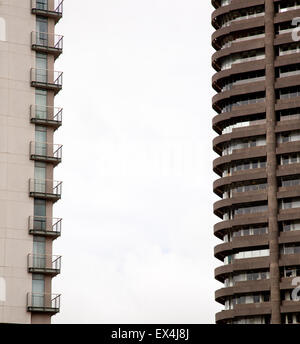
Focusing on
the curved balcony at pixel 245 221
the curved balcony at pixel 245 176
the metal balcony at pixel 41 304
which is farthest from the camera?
the curved balcony at pixel 245 176

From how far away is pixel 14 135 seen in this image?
95.4 m

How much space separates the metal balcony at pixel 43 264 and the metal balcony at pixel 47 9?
82.5 feet

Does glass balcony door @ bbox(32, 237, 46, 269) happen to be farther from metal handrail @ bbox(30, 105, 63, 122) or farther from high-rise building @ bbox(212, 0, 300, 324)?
high-rise building @ bbox(212, 0, 300, 324)

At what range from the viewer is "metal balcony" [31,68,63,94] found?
97.4 metres

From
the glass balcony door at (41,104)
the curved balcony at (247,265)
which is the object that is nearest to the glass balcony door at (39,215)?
the glass balcony door at (41,104)

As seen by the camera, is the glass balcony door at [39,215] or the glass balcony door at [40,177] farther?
the glass balcony door at [40,177]

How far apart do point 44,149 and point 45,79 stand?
24.2ft

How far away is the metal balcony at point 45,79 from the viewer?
9744 cm

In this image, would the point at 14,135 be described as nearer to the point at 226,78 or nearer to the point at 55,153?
the point at 55,153

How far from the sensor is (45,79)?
98125mm

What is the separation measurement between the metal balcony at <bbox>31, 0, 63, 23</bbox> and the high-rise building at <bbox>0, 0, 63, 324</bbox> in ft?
0.34

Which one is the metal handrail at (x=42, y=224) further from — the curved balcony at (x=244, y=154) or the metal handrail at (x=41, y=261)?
the curved balcony at (x=244, y=154)

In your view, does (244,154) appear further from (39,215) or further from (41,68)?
(39,215)
